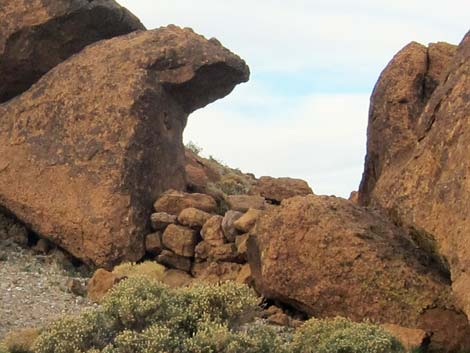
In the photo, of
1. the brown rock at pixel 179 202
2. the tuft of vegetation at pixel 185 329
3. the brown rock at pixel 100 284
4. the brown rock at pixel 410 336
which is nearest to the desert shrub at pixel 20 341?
the tuft of vegetation at pixel 185 329

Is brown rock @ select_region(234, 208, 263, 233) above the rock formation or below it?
below

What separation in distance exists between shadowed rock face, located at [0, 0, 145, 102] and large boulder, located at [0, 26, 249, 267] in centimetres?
79

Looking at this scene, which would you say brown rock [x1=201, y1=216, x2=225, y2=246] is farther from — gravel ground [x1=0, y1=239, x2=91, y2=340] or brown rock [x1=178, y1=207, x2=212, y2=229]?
gravel ground [x1=0, y1=239, x2=91, y2=340]

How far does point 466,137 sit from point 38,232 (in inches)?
374

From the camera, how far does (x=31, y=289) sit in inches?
723

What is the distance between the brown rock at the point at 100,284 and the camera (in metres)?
18.0

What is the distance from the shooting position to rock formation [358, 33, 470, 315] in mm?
14250

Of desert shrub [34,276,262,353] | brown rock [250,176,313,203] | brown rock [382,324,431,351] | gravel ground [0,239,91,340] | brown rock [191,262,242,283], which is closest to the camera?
desert shrub [34,276,262,353]

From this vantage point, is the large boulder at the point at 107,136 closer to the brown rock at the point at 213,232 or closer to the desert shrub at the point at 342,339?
the brown rock at the point at 213,232

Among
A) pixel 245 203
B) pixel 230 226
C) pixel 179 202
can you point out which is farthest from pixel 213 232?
pixel 245 203

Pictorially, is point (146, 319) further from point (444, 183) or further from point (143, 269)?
point (143, 269)

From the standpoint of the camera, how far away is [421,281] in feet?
52.7

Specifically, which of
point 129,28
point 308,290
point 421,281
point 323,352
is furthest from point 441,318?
point 129,28

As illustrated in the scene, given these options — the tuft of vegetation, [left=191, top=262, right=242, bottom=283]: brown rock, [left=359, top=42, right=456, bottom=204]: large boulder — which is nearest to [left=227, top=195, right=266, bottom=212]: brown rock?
[left=191, top=262, right=242, bottom=283]: brown rock
